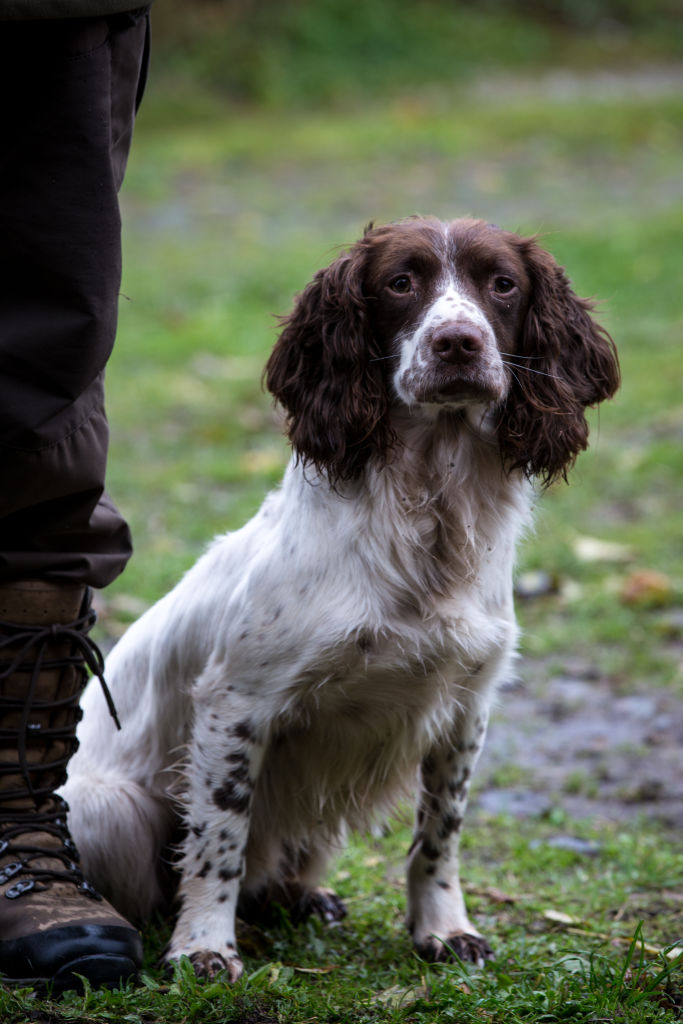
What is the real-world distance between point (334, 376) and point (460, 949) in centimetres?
128

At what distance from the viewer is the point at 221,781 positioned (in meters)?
2.72

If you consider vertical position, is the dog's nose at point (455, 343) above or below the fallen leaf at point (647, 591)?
above

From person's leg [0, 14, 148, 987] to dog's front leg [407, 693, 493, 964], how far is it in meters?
0.70

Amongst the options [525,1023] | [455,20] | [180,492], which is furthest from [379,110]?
[525,1023]

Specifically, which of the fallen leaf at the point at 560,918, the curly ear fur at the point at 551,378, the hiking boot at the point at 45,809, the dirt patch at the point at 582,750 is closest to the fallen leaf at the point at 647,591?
the dirt patch at the point at 582,750

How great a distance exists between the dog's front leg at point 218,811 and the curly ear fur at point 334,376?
1.86 feet

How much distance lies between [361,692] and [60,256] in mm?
1061

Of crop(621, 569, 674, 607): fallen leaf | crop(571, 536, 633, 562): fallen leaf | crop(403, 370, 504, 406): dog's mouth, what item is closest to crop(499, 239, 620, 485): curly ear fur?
crop(403, 370, 504, 406): dog's mouth

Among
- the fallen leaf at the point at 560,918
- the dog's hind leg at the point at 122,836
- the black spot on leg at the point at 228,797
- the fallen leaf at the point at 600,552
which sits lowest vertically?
the fallen leaf at the point at 560,918

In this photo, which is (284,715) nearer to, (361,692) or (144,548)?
(361,692)

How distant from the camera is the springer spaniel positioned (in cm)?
263

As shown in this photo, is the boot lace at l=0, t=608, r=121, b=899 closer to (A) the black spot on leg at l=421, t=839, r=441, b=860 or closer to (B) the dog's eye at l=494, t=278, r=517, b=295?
(A) the black spot on leg at l=421, t=839, r=441, b=860

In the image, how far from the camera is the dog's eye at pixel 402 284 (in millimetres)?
2737

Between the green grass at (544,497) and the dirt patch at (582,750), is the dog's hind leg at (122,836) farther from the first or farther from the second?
the dirt patch at (582,750)
